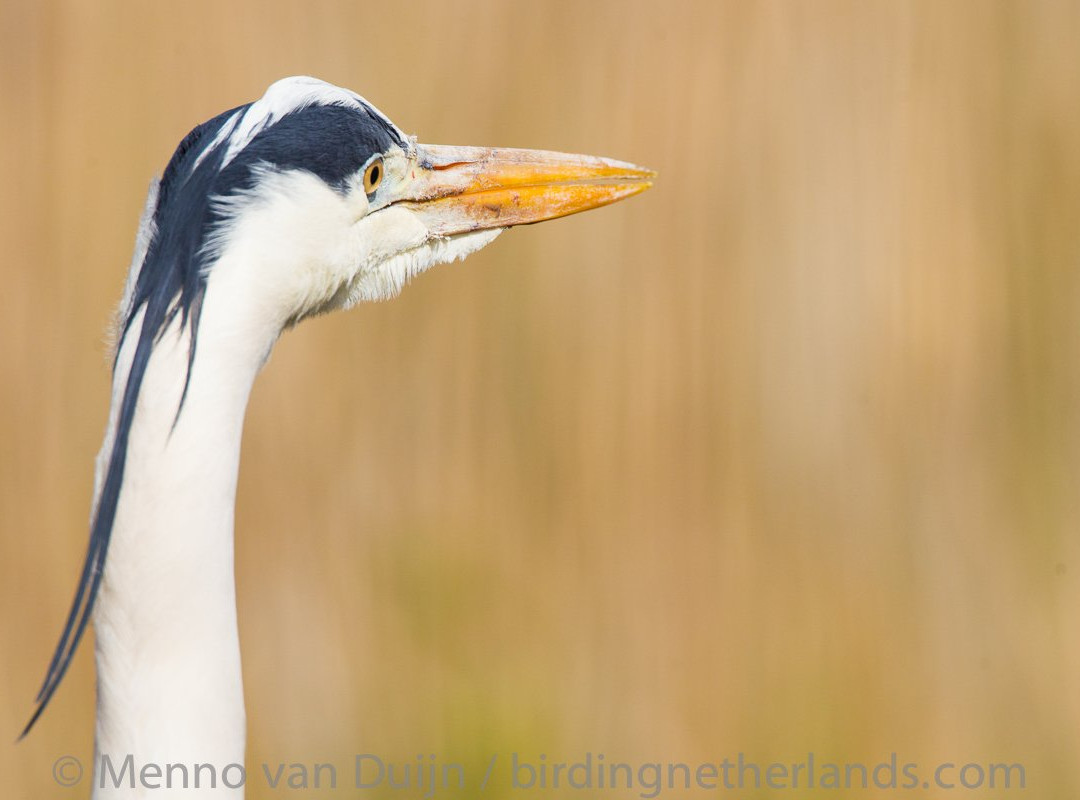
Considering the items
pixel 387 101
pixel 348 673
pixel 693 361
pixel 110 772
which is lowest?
pixel 348 673

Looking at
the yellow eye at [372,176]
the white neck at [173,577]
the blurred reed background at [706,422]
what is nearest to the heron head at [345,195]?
the yellow eye at [372,176]

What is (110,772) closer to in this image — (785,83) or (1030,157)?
(785,83)

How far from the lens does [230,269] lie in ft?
4.61

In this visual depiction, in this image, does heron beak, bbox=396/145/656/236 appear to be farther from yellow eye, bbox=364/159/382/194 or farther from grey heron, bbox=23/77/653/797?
grey heron, bbox=23/77/653/797

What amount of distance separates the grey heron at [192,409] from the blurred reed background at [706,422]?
4.56ft

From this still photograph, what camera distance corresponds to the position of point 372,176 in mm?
1764

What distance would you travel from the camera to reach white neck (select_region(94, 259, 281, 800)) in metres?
1.31

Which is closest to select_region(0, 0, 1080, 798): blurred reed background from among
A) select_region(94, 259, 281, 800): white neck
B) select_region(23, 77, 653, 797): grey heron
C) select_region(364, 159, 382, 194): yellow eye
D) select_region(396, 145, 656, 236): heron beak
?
select_region(396, 145, 656, 236): heron beak

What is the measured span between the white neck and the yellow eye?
438 mm

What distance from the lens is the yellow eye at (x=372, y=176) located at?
1.75 metres

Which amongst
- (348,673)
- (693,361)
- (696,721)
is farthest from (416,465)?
(696,721)

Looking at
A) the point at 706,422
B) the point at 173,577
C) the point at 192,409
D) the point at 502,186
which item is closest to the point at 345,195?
the point at 502,186

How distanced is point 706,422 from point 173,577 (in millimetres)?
1963

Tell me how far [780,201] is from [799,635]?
3.73 feet
